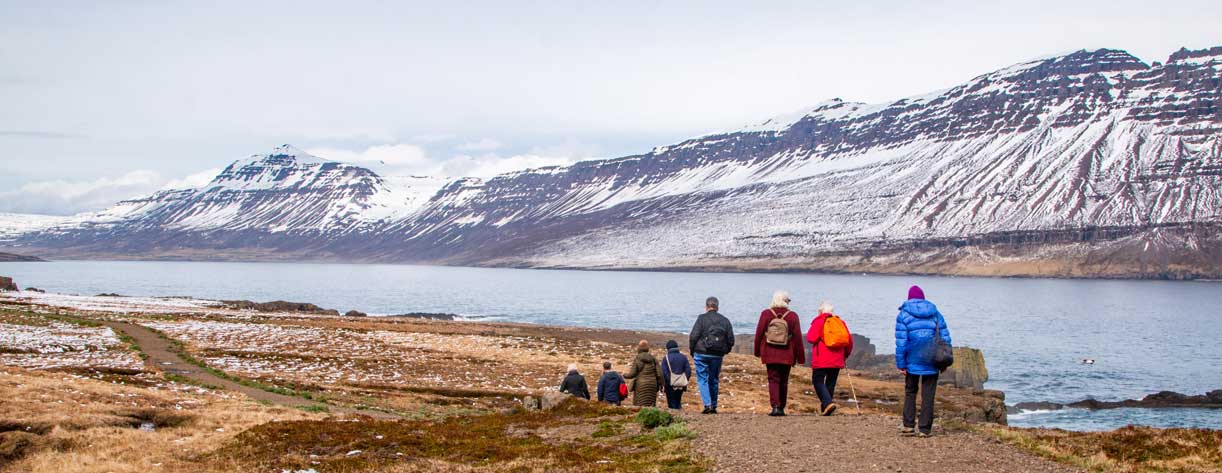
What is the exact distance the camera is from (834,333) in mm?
18359

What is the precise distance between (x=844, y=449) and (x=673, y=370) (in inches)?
299

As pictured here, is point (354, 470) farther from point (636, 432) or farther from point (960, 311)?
point (960, 311)

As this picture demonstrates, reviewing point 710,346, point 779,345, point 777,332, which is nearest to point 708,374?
point 710,346

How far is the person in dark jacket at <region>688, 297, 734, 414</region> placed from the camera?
65.1 feet

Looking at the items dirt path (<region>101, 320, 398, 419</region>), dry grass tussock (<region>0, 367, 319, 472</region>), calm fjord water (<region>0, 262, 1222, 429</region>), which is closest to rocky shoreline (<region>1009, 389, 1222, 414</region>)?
calm fjord water (<region>0, 262, 1222, 429</region>)

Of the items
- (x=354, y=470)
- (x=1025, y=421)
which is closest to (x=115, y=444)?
(x=354, y=470)

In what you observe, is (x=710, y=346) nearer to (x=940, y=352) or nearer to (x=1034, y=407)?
(x=940, y=352)

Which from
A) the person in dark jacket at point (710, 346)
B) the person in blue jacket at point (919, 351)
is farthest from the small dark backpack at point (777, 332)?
the person in blue jacket at point (919, 351)

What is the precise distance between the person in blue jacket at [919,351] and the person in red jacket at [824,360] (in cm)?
217

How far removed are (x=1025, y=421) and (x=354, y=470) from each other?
34816 millimetres

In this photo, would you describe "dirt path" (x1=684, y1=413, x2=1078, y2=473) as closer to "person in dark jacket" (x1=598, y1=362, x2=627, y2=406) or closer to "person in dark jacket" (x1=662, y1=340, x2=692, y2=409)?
"person in dark jacket" (x1=662, y1=340, x2=692, y2=409)

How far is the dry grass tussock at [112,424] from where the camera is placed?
630 inches

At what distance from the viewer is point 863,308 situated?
12675cm

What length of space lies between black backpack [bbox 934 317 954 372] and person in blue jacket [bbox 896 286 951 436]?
0.06 feet
